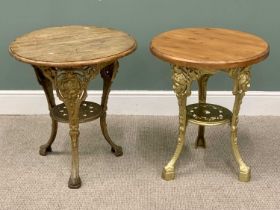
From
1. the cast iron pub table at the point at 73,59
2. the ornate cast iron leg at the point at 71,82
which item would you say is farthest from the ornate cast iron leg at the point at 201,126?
the ornate cast iron leg at the point at 71,82

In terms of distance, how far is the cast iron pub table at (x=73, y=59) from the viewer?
206 cm

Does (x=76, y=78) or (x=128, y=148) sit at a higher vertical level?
(x=76, y=78)

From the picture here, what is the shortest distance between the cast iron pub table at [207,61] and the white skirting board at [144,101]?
1.82ft

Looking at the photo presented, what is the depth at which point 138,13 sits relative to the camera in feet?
9.58

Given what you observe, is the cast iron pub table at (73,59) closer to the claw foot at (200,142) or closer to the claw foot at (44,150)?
the claw foot at (44,150)

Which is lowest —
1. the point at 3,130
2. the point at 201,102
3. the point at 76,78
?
the point at 3,130

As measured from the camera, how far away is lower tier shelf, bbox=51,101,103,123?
7.89 feet

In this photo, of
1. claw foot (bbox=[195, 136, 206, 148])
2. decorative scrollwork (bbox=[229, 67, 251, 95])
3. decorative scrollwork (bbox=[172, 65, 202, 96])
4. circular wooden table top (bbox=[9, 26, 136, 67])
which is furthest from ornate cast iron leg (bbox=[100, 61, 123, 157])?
decorative scrollwork (bbox=[229, 67, 251, 95])

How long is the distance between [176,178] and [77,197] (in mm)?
564

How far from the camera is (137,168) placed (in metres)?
2.52

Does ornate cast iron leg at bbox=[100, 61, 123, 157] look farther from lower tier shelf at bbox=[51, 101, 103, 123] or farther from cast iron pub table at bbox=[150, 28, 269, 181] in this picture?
cast iron pub table at bbox=[150, 28, 269, 181]

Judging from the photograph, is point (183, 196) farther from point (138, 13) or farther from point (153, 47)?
point (138, 13)

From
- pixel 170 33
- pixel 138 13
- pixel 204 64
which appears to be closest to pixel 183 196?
pixel 204 64

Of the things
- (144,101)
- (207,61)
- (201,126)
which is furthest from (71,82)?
(144,101)
